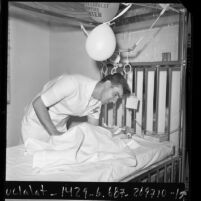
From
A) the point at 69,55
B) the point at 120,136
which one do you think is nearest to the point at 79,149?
the point at 120,136

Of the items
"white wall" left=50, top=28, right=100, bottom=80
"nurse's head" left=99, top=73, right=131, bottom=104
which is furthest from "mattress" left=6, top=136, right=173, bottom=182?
"white wall" left=50, top=28, right=100, bottom=80

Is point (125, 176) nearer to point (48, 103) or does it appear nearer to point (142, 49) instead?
point (48, 103)

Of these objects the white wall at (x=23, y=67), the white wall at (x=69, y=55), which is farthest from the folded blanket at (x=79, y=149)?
the white wall at (x=69, y=55)

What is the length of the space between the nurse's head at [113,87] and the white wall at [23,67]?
0.87 ft

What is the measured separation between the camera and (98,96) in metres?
1.22

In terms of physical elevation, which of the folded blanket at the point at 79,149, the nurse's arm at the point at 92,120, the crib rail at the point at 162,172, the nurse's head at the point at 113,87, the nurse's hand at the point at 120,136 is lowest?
the crib rail at the point at 162,172

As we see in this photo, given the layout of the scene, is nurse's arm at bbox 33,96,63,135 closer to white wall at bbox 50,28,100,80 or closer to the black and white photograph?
the black and white photograph

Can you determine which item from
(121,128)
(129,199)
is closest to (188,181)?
(129,199)

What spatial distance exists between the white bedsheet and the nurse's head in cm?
26

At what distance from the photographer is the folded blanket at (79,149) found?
1.10 meters

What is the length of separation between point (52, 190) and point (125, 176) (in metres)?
0.32

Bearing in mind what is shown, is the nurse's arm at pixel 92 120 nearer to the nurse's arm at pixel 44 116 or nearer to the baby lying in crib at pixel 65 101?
the baby lying in crib at pixel 65 101

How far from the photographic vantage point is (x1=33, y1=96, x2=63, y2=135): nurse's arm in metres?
1.18

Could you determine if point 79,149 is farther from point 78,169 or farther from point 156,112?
point 156,112
